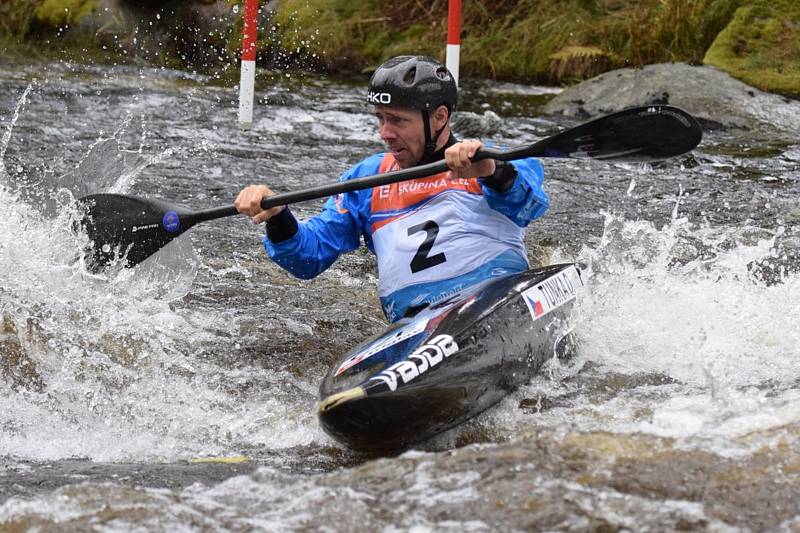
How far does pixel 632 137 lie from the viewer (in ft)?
13.5

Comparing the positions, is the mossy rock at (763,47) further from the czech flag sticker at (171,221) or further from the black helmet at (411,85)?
the czech flag sticker at (171,221)

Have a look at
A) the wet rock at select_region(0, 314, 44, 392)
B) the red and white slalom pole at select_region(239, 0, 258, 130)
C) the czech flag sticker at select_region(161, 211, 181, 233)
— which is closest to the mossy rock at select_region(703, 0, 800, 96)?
the red and white slalom pole at select_region(239, 0, 258, 130)

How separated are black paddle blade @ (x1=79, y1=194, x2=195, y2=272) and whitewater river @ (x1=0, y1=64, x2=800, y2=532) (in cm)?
8

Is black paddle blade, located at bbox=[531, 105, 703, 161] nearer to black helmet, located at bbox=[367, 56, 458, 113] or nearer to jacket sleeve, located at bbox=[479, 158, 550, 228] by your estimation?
jacket sleeve, located at bbox=[479, 158, 550, 228]

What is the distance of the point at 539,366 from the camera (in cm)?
400

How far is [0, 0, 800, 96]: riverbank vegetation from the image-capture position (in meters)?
10.5

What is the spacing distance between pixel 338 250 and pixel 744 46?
23.1ft

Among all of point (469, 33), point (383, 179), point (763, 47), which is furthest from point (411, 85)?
point (469, 33)

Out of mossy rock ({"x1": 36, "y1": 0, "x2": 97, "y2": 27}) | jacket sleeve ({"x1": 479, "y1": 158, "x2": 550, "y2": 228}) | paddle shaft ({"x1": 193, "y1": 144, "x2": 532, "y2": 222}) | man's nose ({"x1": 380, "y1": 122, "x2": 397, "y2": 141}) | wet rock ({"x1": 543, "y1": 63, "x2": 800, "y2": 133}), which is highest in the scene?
mossy rock ({"x1": 36, "y1": 0, "x2": 97, "y2": 27})

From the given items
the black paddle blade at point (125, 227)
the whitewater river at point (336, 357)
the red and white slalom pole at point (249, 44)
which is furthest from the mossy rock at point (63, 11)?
the black paddle blade at point (125, 227)

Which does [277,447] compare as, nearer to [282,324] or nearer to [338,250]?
[338,250]

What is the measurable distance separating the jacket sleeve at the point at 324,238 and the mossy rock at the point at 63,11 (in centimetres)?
1013

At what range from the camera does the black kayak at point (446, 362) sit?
11.0 ft

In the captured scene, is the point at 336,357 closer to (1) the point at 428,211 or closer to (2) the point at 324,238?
(2) the point at 324,238
